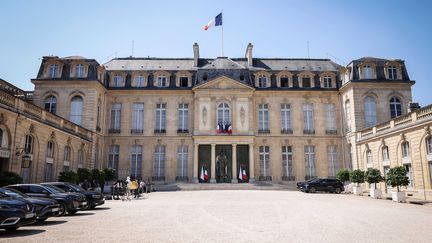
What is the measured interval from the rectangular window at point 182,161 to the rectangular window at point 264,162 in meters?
7.86

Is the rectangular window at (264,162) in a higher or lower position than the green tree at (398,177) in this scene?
higher

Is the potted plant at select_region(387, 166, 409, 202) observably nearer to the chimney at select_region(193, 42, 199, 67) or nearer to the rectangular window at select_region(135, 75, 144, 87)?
the chimney at select_region(193, 42, 199, 67)

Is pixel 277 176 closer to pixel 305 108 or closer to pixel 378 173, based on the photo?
pixel 305 108

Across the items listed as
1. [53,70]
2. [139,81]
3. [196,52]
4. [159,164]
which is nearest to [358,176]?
[159,164]

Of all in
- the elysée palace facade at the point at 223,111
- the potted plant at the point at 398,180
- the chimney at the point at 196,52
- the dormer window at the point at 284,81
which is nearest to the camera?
the potted plant at the point at 398,180

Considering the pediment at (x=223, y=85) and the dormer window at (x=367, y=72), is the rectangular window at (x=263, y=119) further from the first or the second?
the dormer window at (x=367, y=72)

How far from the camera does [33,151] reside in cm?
2250

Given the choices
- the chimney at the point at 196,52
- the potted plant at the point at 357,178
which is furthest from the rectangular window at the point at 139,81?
the potted plant at the point at 357,178

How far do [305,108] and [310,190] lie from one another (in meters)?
11.2

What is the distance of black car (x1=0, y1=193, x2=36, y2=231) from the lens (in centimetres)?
913

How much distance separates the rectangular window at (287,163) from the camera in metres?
37.7

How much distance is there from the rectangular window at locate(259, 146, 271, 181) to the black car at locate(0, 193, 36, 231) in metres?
29.3

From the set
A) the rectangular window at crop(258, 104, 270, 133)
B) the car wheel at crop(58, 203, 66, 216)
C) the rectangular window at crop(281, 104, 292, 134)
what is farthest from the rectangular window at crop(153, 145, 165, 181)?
the car wheel at crop(58, 203, 66, 216)

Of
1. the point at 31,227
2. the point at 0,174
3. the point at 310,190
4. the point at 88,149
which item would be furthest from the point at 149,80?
the point at 31,227
